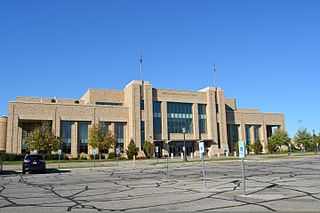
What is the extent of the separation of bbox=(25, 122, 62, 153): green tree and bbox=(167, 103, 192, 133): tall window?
894 inches

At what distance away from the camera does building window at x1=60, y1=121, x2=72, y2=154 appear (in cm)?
5588

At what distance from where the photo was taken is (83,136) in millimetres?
57938

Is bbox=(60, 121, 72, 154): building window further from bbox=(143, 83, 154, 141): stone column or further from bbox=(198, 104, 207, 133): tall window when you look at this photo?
bbox=(198, 104, 207, 133): tall window

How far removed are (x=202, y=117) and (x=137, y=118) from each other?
1569 cm

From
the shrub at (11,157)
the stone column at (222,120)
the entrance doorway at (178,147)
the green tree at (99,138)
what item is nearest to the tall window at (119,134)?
the green tree at (99,138)

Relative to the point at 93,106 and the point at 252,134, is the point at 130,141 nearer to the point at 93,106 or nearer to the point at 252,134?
the point at 93,106

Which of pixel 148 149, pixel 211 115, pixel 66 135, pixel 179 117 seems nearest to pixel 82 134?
pixel 66 135

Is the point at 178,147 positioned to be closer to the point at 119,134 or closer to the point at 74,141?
the point at 119,134

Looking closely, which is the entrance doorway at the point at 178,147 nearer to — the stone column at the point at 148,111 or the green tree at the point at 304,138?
the stone column at the point at 148,111

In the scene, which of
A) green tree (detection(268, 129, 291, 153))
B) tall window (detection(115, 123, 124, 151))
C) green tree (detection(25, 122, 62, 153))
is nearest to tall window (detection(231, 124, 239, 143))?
green tree (detection(268, 129, 291, 153))

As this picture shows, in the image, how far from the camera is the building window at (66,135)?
55.9m

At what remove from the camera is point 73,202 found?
1025 centimetres

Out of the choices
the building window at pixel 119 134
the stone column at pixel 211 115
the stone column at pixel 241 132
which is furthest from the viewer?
the stone column at pixel 241 132

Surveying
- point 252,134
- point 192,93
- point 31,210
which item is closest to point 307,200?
point 31,210
